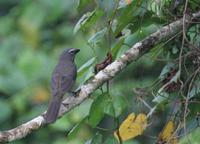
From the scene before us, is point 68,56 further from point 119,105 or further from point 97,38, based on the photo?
point 119,105

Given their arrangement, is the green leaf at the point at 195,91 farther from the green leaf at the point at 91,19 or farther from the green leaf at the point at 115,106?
the green leaf at the point at 91,19

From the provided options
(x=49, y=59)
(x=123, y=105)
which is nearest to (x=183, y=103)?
(x=123, y=105)

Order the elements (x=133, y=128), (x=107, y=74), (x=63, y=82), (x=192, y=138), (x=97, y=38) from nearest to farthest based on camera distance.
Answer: (x=192, y=138), (x=107, y=74), (x=133, y=128), (x=97, y=38), (x=63, y=82)

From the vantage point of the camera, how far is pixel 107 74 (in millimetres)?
3781

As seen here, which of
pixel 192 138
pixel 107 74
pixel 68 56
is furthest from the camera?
pixel 68 56

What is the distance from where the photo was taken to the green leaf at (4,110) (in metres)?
7.15

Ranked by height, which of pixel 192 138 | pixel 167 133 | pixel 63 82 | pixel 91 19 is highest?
pixel 91 19

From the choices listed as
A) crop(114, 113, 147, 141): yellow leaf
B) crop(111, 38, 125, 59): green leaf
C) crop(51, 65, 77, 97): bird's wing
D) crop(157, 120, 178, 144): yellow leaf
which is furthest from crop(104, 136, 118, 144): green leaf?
crop(51, 65, 77, 97): bird's wing

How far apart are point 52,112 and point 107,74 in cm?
31

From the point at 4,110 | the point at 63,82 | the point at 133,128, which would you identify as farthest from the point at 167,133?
the point at 4,110

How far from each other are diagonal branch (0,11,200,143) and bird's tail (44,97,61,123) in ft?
0.09

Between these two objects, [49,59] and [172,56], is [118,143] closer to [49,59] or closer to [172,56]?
[172,56]

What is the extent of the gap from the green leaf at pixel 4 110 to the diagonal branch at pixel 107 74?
10.7ft

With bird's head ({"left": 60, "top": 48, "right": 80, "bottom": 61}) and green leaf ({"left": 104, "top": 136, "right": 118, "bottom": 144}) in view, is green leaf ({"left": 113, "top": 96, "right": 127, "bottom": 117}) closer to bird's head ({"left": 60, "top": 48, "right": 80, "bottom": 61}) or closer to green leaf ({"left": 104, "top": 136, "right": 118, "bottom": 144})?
green leaf ({"left": 104, "top": 136, "right": 118, "bottom": 144})
